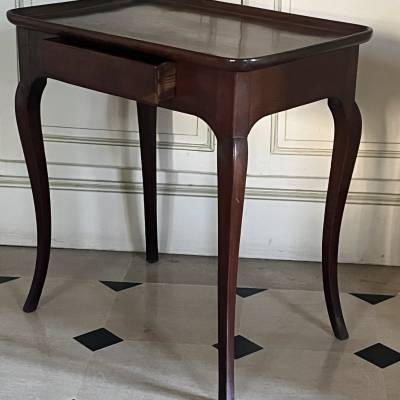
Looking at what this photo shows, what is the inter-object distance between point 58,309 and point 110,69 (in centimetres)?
65

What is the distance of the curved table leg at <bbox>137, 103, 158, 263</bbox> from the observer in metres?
2.05

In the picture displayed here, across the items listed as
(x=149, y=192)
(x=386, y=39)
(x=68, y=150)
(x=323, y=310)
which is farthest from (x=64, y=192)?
(x=386, y=39)

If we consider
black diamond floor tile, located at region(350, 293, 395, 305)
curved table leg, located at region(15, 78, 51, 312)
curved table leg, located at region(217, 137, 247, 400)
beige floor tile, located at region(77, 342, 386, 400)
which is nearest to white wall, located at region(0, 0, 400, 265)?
black diamond floor tile, located at region(350, 293, 395, 305)

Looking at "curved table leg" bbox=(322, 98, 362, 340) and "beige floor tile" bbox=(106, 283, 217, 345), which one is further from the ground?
"curved table leg" bbox=(322, 98, 362, 340)

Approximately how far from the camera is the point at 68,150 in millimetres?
2207

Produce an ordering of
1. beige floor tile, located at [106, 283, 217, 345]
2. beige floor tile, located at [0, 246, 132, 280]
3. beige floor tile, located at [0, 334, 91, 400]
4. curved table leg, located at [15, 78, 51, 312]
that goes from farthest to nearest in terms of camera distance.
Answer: beige floor tile, located at [0, 246, 132, 280], beige floor tile, located at [106, 283, 217, 345], curved table leg, located at [15, 78, 51, 312], beige floor tile, located at [0, 334, 91, 400]

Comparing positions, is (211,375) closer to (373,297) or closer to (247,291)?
(247,291)

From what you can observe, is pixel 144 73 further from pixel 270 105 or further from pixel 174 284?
pixel 174 284

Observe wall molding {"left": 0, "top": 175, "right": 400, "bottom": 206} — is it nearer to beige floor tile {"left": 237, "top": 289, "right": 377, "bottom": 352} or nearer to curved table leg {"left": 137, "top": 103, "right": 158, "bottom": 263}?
curved table leg {"left": 137, "top": 103, "right": 158, "bottom": 263}

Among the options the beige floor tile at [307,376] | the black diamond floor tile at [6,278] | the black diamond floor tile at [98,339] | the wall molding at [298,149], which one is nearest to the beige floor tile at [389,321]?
the beige floor tile at [307,376]

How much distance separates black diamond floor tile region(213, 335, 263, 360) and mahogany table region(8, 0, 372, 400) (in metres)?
0.18

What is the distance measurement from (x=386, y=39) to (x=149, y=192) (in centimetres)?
67

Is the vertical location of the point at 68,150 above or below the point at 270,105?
below

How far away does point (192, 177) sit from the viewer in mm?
2195
